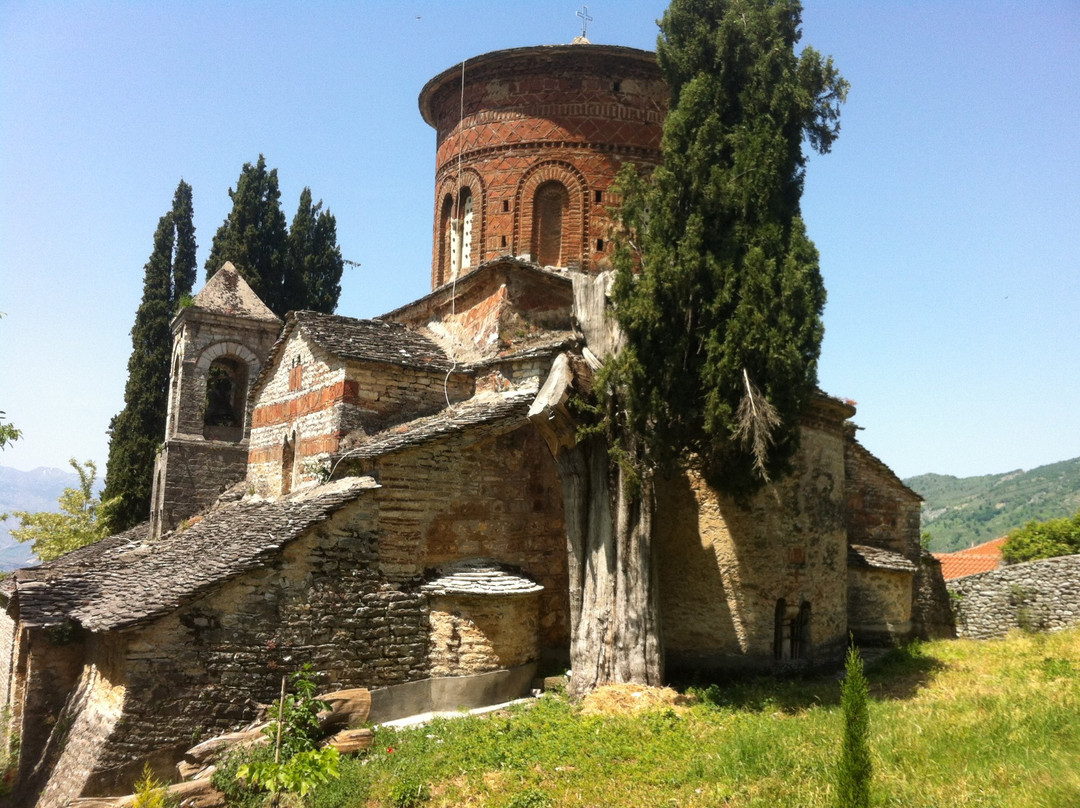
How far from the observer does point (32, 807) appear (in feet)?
29.8

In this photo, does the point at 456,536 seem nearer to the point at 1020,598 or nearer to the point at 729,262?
the point at 729,262

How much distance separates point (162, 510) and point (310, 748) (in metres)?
11.1

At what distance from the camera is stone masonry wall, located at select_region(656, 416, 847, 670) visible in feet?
34.9

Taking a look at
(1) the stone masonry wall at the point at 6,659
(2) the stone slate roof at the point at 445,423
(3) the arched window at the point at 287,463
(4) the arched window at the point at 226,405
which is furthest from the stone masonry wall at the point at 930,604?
(1) the stone masonry wall at the point at 6,659

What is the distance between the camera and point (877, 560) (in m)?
13.7

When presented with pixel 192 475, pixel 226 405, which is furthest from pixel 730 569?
pixel 226 405

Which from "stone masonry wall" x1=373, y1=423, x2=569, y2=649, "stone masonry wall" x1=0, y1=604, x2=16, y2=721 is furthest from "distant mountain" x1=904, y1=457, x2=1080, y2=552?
"stone masonry wall" x1=0, y1=604, x2=16, y2=721

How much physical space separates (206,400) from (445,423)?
10.1 metres

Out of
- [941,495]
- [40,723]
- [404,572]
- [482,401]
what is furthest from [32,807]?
[941,495]

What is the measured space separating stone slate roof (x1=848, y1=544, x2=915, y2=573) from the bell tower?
12.1 m

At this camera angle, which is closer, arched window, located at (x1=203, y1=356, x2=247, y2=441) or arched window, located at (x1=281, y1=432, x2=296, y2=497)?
arched window, located at (x1=281, y1=432, x2=296, y2=497)

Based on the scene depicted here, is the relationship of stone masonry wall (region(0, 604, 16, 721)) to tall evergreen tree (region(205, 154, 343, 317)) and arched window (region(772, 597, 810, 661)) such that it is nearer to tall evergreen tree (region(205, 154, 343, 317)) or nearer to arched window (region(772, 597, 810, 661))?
arched window (region(772, 597, 810, 661))

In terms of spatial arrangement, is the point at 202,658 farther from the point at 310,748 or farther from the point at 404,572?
the point at 404,572

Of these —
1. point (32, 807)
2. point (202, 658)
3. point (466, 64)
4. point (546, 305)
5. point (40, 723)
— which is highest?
point (466, 64)
